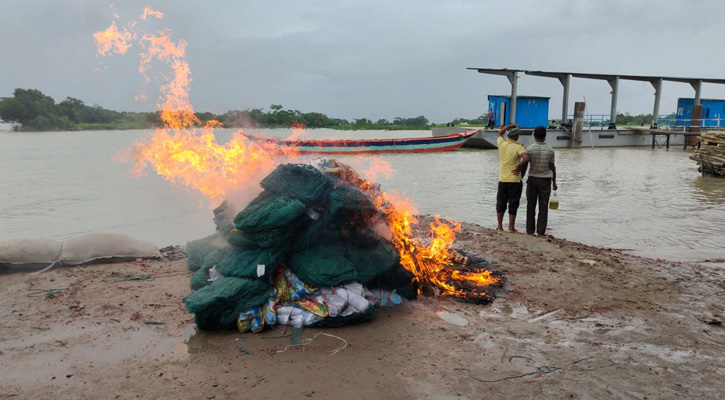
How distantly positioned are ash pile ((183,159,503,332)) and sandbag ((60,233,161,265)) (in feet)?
7.47

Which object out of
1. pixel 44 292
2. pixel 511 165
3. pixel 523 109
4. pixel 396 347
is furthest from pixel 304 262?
pixel 523 109

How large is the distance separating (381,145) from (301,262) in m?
27.7

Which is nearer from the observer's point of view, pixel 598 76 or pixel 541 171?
pixel 541 171

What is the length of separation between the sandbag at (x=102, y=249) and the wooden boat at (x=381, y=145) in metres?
19.4

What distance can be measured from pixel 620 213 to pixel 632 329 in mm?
8996

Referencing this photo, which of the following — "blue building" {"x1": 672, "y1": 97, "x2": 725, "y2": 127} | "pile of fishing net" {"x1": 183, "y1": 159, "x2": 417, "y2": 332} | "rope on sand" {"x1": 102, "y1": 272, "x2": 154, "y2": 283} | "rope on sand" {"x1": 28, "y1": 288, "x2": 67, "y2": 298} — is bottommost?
"rope on sand" {"x1": 102, "y1": 272, "x2": 154, "y2": 283}

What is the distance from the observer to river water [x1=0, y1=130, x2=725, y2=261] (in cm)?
962

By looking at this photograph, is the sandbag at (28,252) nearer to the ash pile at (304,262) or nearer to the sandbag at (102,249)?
the sandbag at (102,249)

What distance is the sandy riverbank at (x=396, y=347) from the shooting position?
10.8 feet

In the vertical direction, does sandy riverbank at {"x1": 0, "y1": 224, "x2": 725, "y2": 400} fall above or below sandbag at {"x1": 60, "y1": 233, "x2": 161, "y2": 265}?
below

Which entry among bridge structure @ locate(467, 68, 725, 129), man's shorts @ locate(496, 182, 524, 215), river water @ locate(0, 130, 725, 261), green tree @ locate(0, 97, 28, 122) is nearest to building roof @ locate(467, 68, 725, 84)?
bridge structure @ locate(467, 68, 725, 129)

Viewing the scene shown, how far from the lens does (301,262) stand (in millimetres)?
4426

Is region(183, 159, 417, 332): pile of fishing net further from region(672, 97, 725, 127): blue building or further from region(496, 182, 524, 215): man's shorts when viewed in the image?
region(672, 97, 725, 127): blue building

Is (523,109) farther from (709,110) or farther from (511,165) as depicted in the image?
(511,165)
